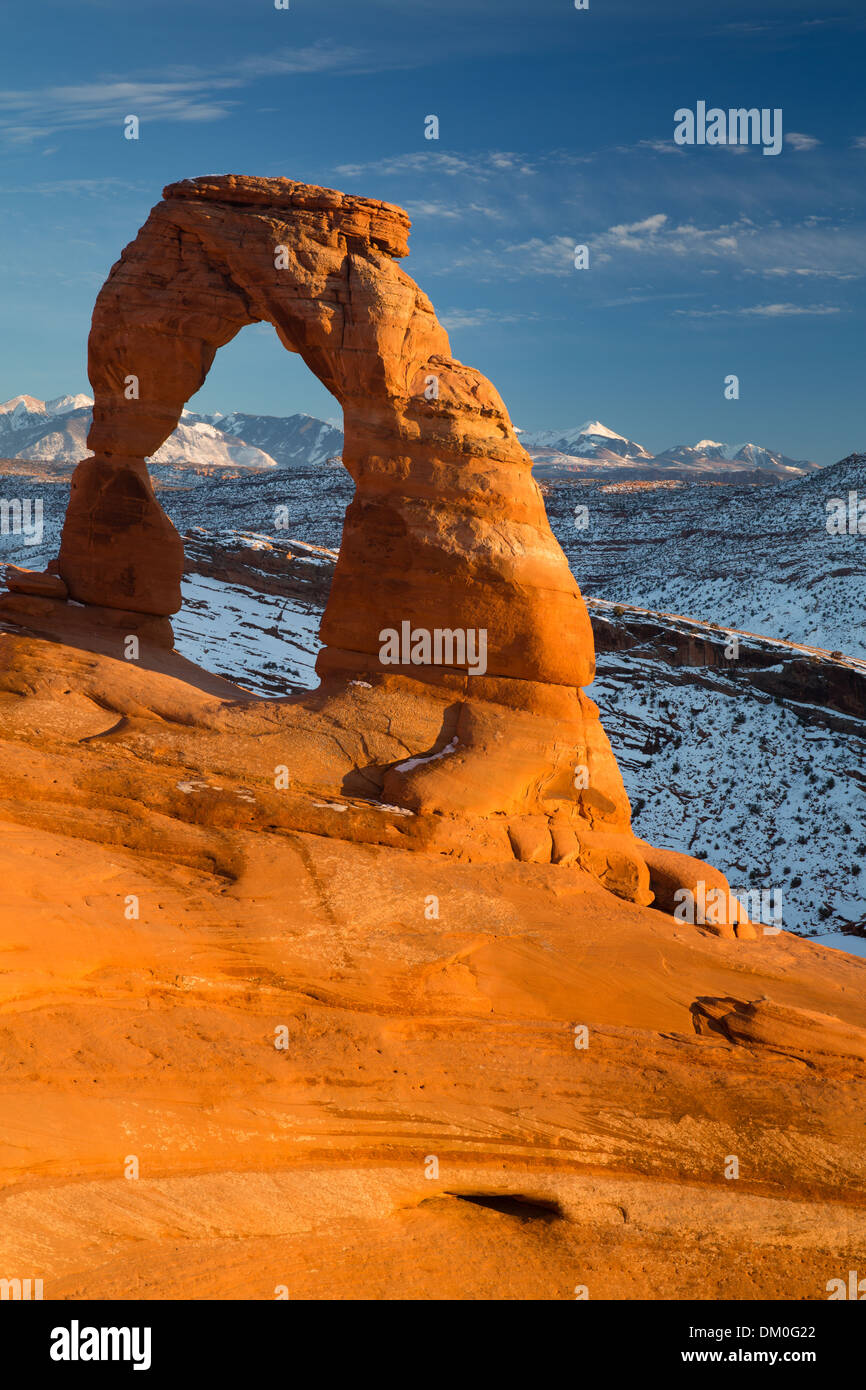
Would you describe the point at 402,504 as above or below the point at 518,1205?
above

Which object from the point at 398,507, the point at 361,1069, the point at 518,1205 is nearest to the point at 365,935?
the point at 361,1069

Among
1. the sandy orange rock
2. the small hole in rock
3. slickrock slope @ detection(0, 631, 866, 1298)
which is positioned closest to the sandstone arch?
the sandy orange rock

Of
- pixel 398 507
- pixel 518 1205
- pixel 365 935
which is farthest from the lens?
pixel 398 507

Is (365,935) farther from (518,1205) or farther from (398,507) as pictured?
(398,507)

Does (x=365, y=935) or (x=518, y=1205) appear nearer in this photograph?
(x=518, y=1205)

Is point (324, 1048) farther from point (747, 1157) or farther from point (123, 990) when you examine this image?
point (747, 1157)

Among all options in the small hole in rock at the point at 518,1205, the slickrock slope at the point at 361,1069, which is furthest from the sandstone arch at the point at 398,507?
the small hole in rock at the point at 518,1205

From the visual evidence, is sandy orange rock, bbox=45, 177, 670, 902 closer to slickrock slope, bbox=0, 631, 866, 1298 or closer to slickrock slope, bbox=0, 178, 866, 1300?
slickrock slope, bbox=0, 178, 866, 1300

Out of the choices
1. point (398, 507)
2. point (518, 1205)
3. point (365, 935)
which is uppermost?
point (398, 507)
